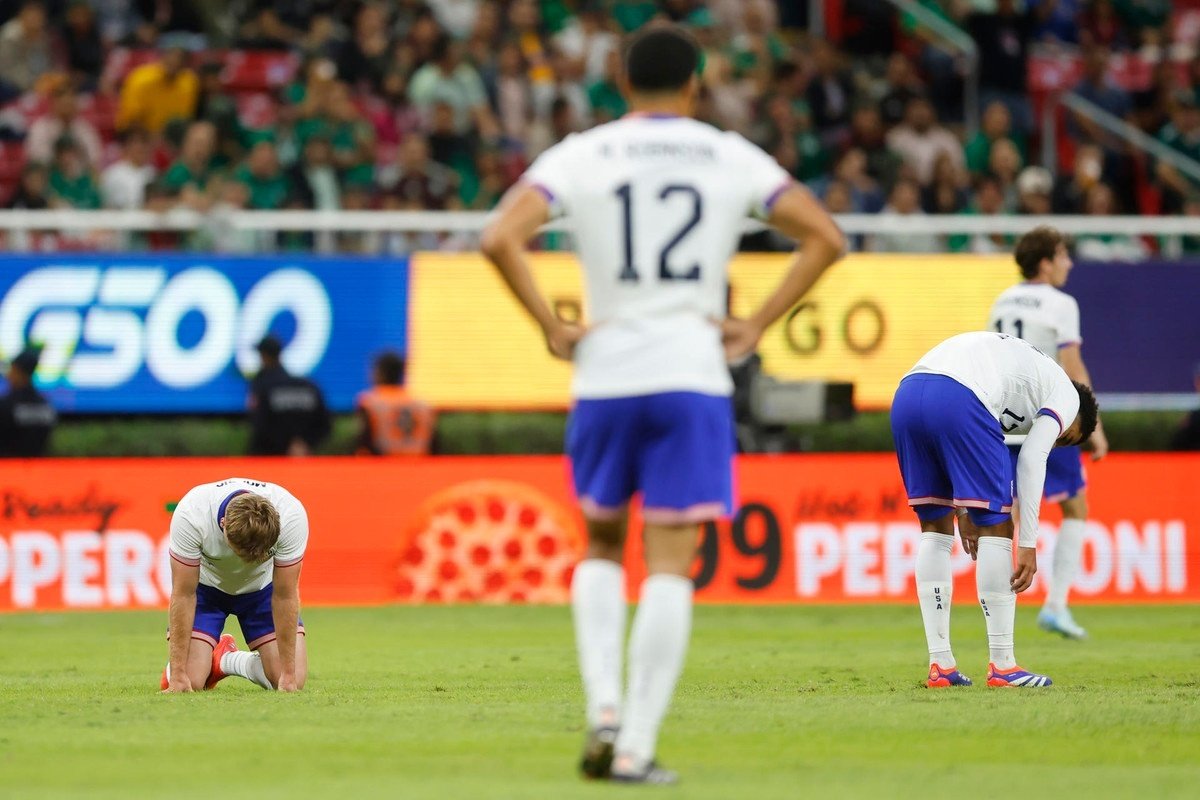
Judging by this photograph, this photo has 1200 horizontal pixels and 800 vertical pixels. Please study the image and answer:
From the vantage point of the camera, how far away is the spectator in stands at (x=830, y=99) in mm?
23250

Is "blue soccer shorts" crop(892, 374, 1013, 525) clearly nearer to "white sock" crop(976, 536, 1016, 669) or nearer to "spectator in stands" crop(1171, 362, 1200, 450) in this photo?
"white sock" crop(976, 536, 1016, 669)

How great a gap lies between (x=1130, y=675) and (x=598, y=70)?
13.0 meters

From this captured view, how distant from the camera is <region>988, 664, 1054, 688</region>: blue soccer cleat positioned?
10.1 m

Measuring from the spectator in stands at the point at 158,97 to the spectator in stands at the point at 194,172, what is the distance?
919mm

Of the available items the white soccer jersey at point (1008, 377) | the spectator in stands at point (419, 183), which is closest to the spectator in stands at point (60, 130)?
the spectator in stands at point (419, 183)

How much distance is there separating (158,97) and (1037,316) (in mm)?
11535

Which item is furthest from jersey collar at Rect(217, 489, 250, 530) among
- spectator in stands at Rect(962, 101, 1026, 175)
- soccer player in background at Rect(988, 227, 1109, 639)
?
spectator in stands at Rect(962, 101, 1026, 175)

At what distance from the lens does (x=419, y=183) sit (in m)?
20.7

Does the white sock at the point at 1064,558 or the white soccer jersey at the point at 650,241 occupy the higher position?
the white soccer jersey at the point at 650,241

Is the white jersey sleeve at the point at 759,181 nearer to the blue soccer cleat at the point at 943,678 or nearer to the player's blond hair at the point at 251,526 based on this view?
the player's blond hair at the point at 251,526

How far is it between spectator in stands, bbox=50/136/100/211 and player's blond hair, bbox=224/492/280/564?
11.2 m

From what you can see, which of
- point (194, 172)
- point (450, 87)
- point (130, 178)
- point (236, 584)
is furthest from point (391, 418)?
point (236, 584)

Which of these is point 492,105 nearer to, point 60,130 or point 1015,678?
point 60,130

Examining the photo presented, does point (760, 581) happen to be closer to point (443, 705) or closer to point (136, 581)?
point (136, 581)
